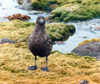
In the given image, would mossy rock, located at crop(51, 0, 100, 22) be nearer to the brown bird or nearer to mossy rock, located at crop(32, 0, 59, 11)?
mossy rock, located at crop(32, 0, 59, 11)

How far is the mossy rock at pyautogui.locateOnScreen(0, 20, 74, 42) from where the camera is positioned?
2327cm

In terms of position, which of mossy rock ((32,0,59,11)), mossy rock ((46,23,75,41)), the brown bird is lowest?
mossy rock ((46,23,75,41))

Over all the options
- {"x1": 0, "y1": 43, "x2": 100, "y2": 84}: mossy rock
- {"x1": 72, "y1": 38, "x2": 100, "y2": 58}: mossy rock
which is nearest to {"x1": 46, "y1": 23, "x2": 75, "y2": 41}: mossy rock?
{"x1": 72, "y1": 38, "x2": 100, "y2": 58}: mossy rock

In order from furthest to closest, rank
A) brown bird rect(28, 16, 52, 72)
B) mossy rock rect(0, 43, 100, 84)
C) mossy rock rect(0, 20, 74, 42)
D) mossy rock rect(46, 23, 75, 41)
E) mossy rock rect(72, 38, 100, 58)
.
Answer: mossy rock rect(46, 23, 75, 41)
mossy rock rect(0, 20, 74, 42)
mossy rock rect(72, 38, 100, 58)
brown bird rect(28, 16, 52, 72)
mossy rock rect(0, 43, 100, 84)

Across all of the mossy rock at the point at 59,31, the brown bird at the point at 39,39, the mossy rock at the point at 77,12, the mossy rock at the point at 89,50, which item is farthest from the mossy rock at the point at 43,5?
the brown bird at the point at 39,39

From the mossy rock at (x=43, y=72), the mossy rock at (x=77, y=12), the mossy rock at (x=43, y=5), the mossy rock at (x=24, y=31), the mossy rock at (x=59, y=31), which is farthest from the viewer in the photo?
the mossy rock at (x=43, y=5)

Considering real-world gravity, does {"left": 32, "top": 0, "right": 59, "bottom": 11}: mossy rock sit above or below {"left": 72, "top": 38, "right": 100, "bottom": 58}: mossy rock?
above

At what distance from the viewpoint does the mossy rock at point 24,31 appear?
23.3 meters

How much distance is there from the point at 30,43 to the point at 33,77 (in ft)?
6.25

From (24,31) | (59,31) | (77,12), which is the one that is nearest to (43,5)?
(77,12)

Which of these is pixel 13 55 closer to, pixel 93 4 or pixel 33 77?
pixel 33 77

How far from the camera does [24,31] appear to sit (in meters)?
25.4

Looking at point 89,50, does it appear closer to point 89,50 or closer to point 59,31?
point 89,50

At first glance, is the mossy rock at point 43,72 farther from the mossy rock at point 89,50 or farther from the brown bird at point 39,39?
the mossy rock at point 89,50
